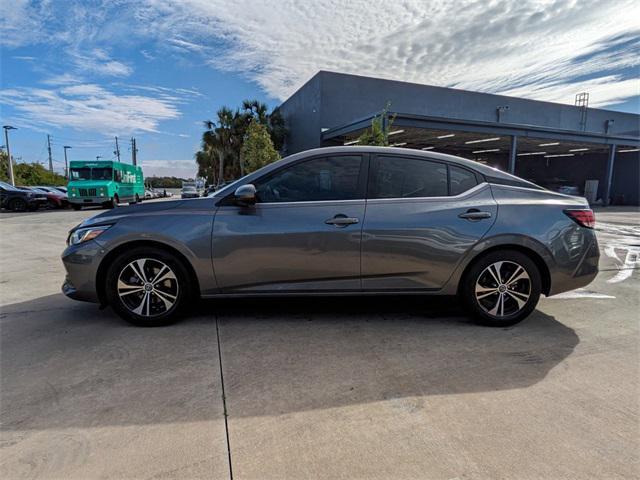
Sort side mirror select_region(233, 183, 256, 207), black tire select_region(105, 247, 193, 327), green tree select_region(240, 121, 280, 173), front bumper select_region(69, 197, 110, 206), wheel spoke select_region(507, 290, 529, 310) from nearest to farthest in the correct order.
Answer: side mirror select_region(233, 183, 256, 207) < black tire select_region(105, 247, 193, 327) < wheel spoke select_region(507, 290, 529, 310) < front bumper select_region(69, 197, 110, 206) < green tree select_region(240, 121, 280, 173)

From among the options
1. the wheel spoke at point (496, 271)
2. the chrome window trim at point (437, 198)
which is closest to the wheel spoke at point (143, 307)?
the chrome window trim at point (437, 198)

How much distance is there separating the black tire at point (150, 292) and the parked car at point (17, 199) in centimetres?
2035

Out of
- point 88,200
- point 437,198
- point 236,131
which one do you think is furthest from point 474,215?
point 236,131

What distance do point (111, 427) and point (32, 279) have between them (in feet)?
14.3

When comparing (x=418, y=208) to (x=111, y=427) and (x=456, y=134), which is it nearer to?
(x=111, y=427)

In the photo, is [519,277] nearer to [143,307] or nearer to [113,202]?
[143,307]

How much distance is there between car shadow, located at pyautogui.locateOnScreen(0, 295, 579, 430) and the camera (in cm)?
234

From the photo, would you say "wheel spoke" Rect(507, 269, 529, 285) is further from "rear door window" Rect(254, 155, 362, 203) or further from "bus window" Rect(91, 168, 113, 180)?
"bus window" Rect(91, 168, 113, 180)

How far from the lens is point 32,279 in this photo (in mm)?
5324

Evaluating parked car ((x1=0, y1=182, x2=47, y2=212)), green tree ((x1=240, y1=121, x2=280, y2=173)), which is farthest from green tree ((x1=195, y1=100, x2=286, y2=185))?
parked car ((x1=0, y1=182, x2=47, y2=212))

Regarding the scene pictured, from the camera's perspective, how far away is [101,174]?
1966 cm

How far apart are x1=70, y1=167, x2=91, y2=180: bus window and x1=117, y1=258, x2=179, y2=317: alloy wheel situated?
19.1m

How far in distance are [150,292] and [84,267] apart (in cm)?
63

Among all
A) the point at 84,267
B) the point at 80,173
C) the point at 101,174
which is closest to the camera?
the point at 84,267
